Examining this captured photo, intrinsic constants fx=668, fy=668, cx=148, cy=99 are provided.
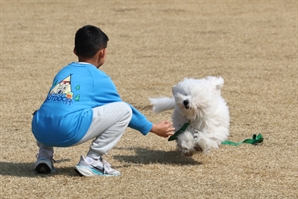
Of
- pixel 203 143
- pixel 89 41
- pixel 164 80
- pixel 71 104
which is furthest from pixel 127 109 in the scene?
pixel 164 80

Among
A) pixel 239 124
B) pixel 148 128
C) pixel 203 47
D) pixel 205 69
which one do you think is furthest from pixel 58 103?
pixel 203 47

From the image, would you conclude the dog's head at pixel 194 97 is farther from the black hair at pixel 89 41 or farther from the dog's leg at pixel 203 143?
the black hair at pixel 89 41

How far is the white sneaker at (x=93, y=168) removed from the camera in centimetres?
396

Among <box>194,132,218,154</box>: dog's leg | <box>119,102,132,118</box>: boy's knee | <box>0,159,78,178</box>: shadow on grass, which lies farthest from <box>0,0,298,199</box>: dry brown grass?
<box>119,102,132,118</box>: boy's knee

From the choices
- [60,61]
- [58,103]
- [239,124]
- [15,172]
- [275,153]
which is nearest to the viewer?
[58,103]

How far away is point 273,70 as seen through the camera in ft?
26.7

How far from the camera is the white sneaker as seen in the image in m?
3.96

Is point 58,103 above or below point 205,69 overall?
above

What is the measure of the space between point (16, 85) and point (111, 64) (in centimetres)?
165

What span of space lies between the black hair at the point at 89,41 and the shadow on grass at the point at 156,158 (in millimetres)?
911

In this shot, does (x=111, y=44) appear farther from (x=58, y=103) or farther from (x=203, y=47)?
(x=58, y=103)

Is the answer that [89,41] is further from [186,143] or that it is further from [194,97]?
[186,143]

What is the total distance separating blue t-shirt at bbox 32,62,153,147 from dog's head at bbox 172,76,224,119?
0.65 m

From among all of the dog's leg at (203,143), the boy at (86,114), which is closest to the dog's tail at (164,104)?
the dog's leg at (203,143)
